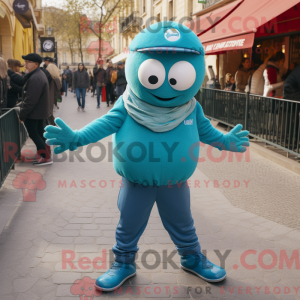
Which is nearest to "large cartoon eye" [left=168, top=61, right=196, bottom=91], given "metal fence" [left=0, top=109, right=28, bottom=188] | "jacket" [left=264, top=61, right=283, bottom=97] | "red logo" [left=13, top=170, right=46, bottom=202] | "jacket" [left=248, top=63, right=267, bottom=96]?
"red logo" [left=13, top=170, right=46, bottom=202]

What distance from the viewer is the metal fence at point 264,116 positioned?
22.5 feet

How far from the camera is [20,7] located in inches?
673

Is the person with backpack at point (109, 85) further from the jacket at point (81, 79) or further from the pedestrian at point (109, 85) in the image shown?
the jacket at point (81, 79)

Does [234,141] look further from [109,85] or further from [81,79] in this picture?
[109,85]

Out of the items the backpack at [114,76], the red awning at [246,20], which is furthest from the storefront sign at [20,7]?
the red awning at [246,20]

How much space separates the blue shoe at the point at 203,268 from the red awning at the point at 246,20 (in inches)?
220

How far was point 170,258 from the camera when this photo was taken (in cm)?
351

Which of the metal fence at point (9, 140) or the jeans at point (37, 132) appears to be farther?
the jeans at point (37, 132)

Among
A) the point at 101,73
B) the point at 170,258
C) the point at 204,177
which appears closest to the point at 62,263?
the point at 170,258

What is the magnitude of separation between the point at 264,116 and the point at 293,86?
1.05 meters

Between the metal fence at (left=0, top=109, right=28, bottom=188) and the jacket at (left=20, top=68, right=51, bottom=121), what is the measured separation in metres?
0.25

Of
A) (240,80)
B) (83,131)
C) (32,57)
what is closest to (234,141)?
(83,131)

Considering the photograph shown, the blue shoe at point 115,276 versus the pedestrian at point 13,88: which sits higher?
the pedestrian at point 13,88

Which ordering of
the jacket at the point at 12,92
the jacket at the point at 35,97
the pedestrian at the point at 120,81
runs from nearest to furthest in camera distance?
the jacket at the point at 35,97, the jacket at the point at 12,92, the pedestrian at the point at 120,81
